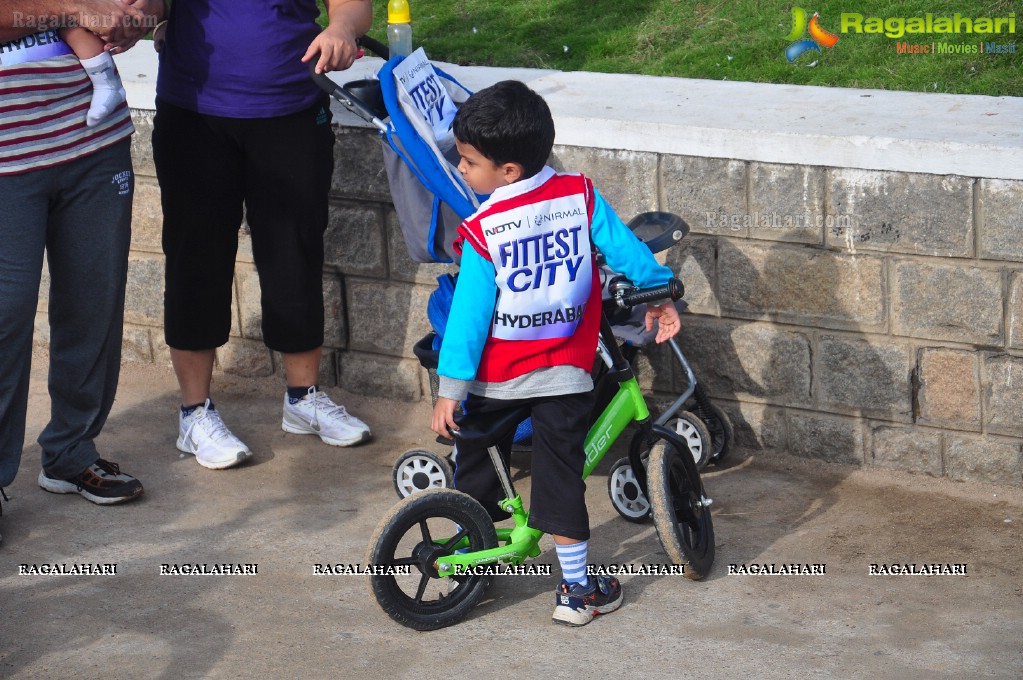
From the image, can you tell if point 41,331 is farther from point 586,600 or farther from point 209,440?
point 586,600

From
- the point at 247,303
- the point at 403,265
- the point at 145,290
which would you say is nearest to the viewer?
the point at 403,265

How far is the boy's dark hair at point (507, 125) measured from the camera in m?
3.38

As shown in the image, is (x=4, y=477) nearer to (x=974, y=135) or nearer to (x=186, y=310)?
(x=186, y=310)

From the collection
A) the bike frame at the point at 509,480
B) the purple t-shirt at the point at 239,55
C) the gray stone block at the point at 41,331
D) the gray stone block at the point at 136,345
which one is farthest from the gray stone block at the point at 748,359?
the gray stone block at the point at 41,331

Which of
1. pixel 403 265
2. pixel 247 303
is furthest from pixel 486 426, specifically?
pixel 247 303

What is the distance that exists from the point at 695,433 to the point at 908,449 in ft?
2.31

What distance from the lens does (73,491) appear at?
4.59 metres

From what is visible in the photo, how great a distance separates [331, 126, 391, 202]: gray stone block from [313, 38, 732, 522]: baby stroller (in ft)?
1.41

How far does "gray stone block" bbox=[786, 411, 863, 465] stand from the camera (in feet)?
15.0

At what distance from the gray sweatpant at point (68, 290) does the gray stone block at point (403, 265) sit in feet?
3.59

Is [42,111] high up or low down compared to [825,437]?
up

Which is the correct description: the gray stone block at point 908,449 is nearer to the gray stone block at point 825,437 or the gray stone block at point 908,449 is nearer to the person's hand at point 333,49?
the gray stone block at point 825,437

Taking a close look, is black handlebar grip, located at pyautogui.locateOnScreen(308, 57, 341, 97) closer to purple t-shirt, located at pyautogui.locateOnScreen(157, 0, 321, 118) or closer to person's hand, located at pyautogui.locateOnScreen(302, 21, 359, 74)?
person's hand, located at pyautogui.locateOnScreen(302, 21, 359, 74)

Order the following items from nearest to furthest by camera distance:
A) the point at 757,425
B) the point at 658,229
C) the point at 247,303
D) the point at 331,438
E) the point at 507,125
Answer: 1. the point at 507,125
2. the point at 658,229
3. the point at 757,425
4. the point at 331,438
5. the point at 247,303
